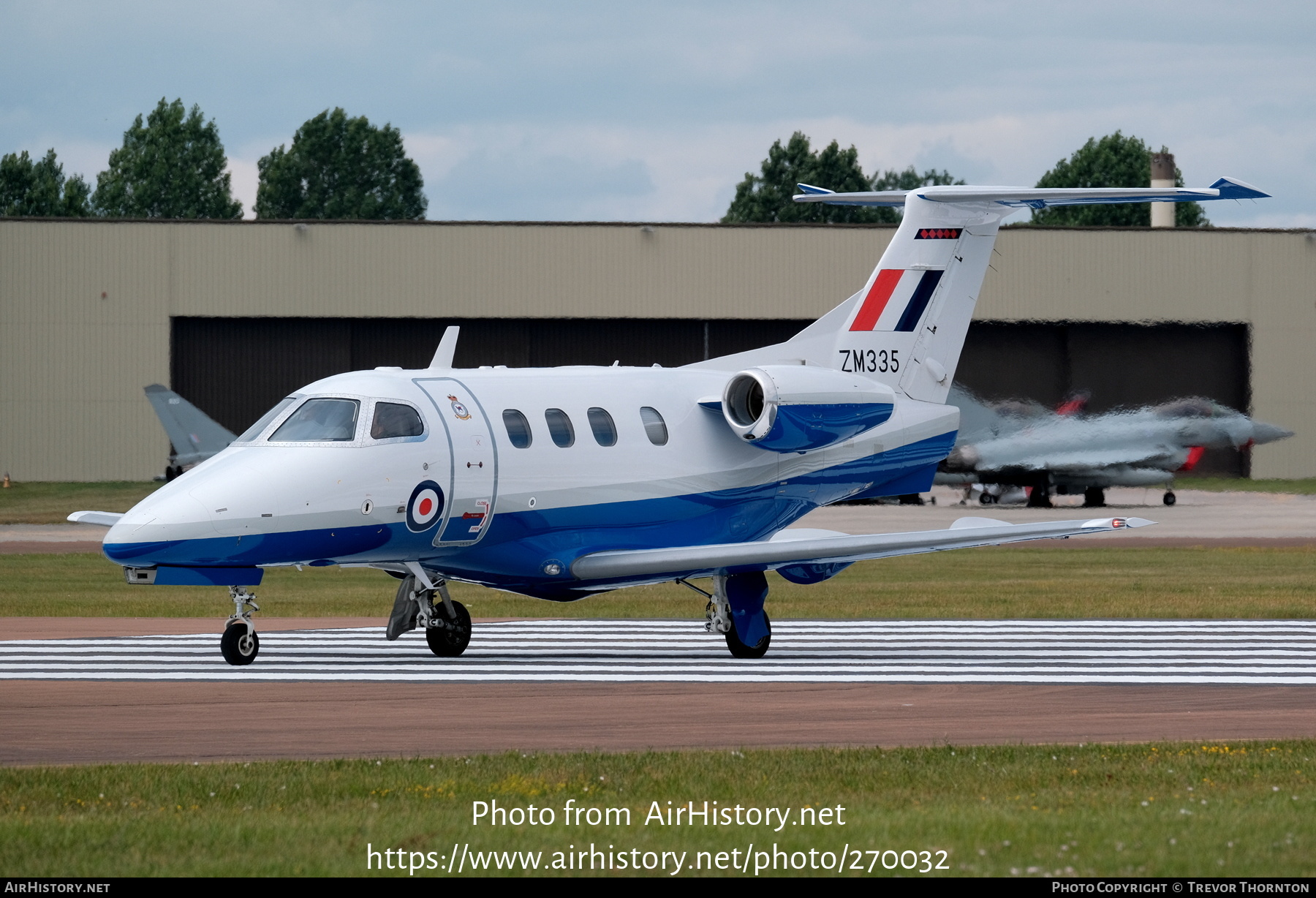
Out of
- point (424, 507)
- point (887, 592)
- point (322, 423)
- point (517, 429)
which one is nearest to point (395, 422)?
point (322, 423)

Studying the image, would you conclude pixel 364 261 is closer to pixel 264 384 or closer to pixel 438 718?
pixel 264 384

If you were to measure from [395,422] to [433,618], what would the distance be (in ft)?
8.66

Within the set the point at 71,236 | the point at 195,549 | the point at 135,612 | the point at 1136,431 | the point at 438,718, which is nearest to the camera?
the point at 438,718

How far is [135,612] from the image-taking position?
95.6ft

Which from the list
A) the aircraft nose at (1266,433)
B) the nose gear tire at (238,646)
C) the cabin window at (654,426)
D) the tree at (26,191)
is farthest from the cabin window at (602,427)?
the tree at (26,191)

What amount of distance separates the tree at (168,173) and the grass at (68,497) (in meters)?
58.7

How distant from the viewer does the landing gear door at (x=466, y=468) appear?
20.0 m

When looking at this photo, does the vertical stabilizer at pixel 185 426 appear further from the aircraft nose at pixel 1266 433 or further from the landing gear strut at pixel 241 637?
the landing gear strut at pixel 241 637

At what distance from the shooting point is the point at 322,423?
19.6 m

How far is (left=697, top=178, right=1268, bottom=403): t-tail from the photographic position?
2467cm

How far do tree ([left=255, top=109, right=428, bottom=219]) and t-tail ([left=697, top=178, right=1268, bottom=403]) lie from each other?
104 meters

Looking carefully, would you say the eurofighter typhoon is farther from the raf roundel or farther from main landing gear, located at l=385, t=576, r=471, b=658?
the raf roundel
